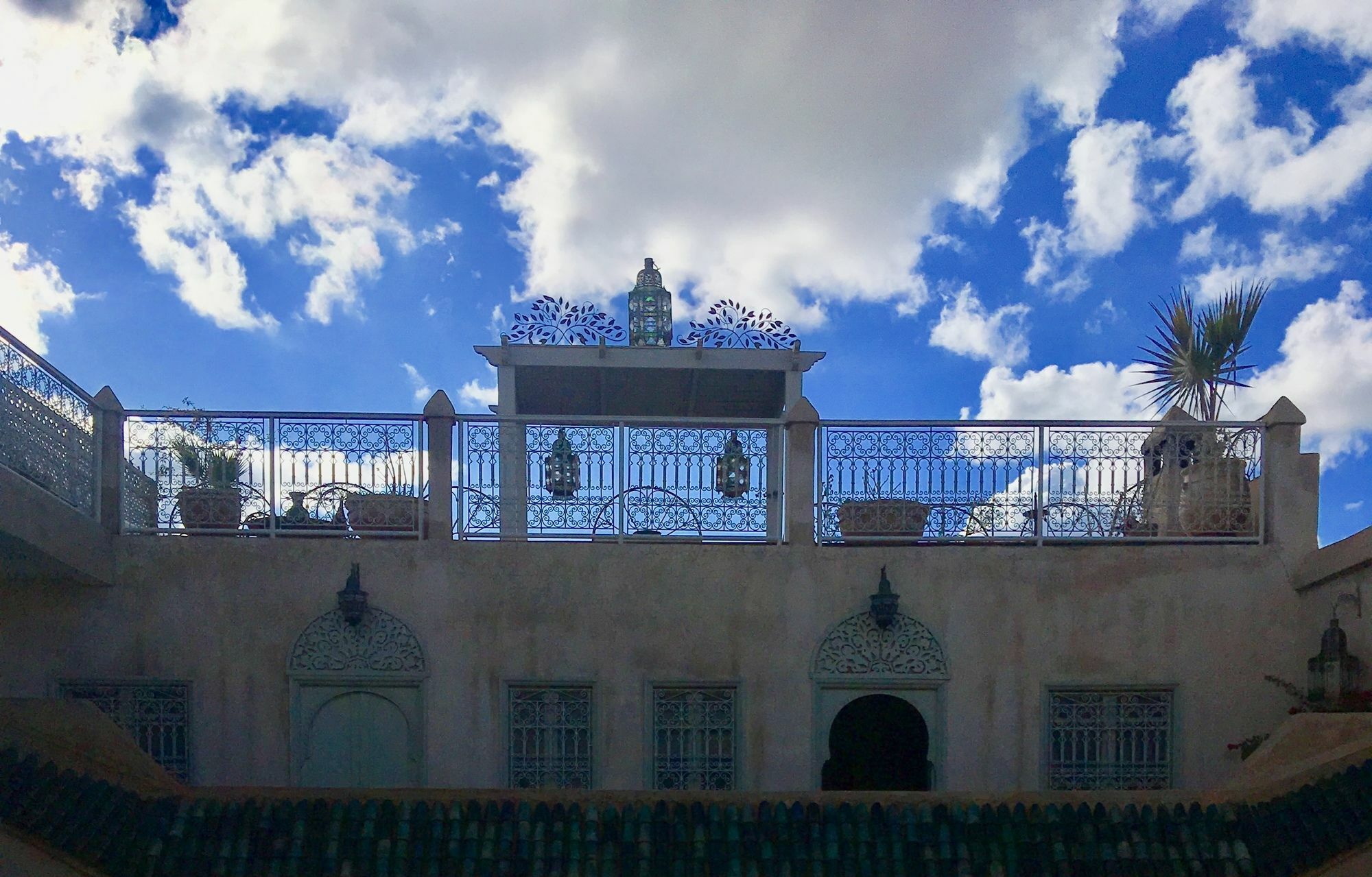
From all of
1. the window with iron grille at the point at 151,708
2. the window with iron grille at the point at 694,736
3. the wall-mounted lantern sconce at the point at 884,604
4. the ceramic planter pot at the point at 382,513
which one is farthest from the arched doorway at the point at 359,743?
the wall-mounted lantern sconce at the point at 884,604

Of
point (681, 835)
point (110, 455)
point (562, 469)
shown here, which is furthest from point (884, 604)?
point (110, 455)

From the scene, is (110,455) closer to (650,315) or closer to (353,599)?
(353,599)

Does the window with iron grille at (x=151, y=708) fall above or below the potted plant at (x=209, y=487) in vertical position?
below

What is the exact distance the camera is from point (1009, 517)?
812cm

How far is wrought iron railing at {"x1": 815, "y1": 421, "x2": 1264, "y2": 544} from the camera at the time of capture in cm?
808

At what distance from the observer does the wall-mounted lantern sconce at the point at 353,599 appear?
25.3 ft

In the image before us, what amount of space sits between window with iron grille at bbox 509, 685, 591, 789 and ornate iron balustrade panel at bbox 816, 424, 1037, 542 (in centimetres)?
223

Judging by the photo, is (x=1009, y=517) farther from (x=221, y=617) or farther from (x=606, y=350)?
(x=221, y=617)

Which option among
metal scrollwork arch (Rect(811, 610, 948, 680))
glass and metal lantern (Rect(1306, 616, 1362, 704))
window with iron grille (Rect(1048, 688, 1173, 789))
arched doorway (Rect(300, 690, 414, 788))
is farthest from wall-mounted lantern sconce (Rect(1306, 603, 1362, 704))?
arched doorway (Rect(300, 690, 414, 788))

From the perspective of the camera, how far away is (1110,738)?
8031mm

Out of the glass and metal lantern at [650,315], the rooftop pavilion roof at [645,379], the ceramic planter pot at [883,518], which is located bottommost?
the ceramic planter pot at [883,518]

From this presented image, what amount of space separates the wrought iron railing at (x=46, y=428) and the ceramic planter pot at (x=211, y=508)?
1.96 ft

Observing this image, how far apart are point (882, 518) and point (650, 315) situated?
431 cm

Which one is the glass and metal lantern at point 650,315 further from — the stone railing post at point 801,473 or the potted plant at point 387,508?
the potted plant at point 387,508
